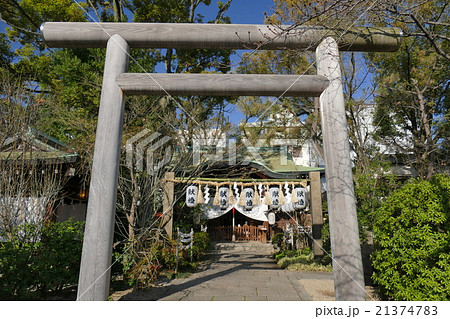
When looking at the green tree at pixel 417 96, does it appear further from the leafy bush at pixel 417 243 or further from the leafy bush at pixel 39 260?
the leafy bush at pixel 39 260

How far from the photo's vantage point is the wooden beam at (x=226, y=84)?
10.9ft

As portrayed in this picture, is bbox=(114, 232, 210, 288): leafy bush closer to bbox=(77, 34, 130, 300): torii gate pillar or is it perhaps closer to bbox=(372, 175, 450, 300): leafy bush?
bbox=(77, 34, 130, 300): torii gate pillar

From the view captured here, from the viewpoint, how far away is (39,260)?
472 cm

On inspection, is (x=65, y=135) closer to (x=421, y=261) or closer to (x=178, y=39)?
(x=178, y=39)

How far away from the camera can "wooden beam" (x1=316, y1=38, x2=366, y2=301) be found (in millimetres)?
2863

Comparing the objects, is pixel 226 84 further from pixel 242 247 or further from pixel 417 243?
pixel 242 247

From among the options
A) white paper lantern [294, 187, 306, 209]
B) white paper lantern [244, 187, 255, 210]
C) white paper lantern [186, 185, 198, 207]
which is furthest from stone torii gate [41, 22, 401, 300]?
white paper lantern [294, 187, 306, 209]

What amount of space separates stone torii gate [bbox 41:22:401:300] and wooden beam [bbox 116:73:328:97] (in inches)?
0.5

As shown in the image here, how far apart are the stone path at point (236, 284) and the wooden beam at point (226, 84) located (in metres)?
3.84

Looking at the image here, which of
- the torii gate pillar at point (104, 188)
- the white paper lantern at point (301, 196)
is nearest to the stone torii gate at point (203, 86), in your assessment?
the torii gate pillar at point (104, 188)

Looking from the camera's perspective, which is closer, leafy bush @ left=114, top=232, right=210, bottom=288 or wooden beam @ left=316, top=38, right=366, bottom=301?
wooden beam @ left=316, top=38, right=366, bottom=301

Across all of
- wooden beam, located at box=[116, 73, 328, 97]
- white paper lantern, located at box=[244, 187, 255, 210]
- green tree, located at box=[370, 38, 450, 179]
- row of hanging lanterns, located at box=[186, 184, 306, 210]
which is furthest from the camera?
green tree, located at box=[370, 38, 450, 179]

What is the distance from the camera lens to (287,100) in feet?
39.4
